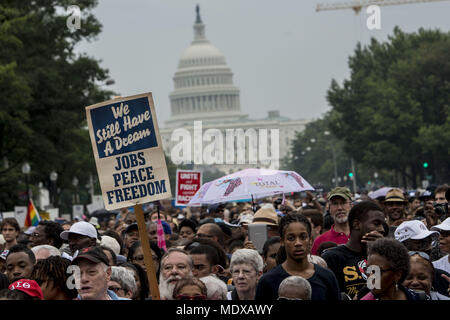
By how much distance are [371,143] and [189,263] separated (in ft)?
229

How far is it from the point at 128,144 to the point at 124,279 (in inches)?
53.5

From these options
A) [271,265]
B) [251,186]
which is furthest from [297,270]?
[251,186]

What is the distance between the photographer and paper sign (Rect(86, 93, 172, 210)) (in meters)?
7.40

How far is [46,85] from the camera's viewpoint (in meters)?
46.0

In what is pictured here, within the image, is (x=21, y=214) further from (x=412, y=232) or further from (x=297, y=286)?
(x=297, y=286)

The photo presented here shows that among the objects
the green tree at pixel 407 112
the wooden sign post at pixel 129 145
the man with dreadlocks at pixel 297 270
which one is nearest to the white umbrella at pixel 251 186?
the man with dreadlocks at pixel 297 270

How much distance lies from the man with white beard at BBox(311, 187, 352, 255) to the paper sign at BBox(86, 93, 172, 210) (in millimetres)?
3403

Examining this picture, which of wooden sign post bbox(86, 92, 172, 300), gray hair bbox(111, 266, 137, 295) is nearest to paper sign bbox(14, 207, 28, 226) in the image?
gray hair bbox(111, 266, 137, 295)

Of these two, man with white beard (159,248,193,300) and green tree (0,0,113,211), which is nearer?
man with white beard (159,248,193,300)

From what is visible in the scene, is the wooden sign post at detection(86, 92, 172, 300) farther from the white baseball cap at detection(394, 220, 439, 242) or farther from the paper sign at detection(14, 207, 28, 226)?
the paper sign at detection(14, 207, 28, 226)

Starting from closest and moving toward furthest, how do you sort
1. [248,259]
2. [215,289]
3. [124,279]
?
[215,289] → [248,259] → [124,279]

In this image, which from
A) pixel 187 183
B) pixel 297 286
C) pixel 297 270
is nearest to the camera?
pixel 297 286

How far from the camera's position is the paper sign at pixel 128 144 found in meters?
7.40
